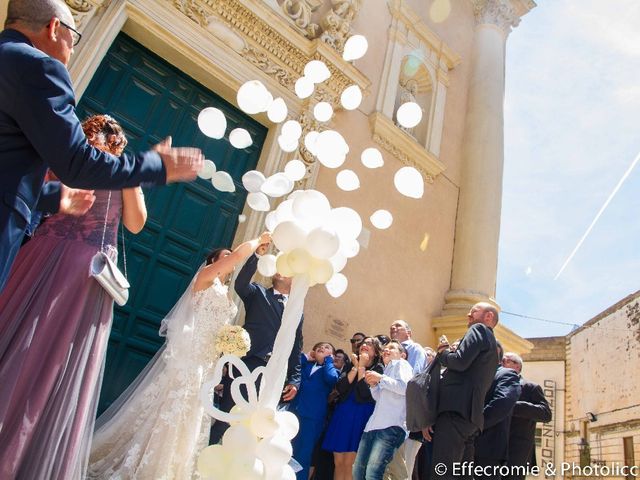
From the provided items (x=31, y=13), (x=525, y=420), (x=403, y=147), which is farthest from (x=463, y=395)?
(x=403, y=147)

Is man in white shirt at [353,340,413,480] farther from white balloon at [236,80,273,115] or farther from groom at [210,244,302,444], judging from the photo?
white balloon at [236,80,273,115]

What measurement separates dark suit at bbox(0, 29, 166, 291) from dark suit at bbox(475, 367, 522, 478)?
3.61 metres

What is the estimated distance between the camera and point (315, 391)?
423 cm

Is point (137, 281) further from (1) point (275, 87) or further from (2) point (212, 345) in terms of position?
(1) point (275, 87)

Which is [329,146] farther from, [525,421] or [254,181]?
[525,421]

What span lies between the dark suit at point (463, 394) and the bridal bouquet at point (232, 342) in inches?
62.0

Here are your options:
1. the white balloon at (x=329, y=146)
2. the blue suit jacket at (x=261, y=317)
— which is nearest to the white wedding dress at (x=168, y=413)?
the blue suit jacket at (x=261, y=317)

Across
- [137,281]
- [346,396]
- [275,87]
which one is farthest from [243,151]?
[346,396]

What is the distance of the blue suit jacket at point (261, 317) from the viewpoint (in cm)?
364

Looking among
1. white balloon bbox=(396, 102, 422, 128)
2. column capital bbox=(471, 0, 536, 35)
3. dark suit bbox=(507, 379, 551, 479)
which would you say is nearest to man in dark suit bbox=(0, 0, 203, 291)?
white balloon bbox=(396, 102, 422, 128)

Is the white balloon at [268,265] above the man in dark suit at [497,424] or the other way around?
above

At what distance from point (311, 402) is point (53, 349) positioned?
2.67 meters

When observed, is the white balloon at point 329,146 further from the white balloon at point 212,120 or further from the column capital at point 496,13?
the column capital at point 496,13

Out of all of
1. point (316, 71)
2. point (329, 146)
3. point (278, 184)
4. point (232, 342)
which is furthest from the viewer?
point (316, 71)
